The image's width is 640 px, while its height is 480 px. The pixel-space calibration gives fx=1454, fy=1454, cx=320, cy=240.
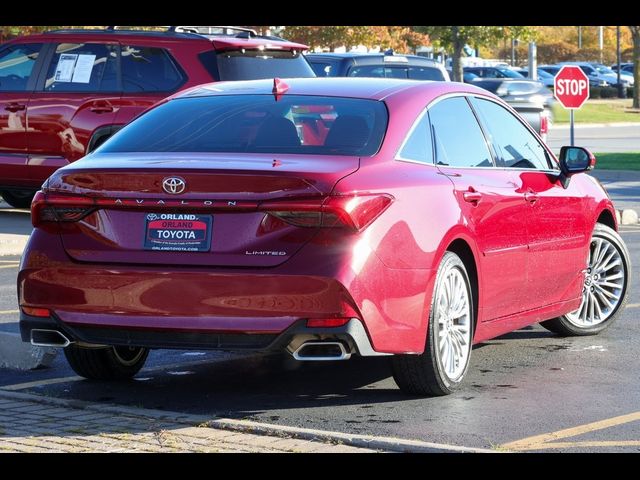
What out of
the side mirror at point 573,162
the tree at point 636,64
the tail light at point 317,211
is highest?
the tail light at point 317,211

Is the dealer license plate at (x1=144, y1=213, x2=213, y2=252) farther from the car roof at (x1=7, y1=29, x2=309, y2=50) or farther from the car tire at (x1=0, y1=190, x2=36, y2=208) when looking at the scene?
the car tire at (x1=0, y1=190, x2=36, y2=208)

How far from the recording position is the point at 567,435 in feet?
20.9

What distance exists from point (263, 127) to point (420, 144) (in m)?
0.81

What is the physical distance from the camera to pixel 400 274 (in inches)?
267

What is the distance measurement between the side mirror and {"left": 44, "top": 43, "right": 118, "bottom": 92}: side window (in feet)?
25.1

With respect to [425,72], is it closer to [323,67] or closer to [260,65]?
[323,67]

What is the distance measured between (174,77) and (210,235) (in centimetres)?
926

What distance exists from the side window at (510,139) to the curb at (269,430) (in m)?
2.52

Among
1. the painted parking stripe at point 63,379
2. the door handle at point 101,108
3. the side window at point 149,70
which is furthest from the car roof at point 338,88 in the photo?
the side window at point 149,70

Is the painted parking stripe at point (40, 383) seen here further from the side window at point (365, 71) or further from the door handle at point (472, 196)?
the side window at point (365, 71)

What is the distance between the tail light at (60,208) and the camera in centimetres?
680

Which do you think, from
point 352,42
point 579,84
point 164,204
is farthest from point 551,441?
point 352,42
